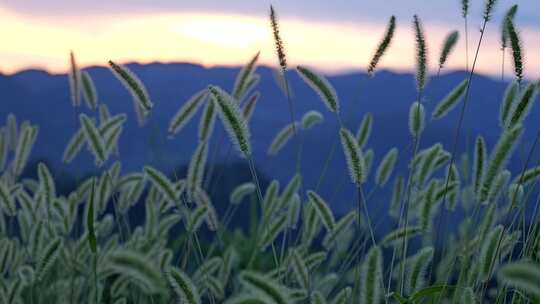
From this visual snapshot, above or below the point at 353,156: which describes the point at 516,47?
above

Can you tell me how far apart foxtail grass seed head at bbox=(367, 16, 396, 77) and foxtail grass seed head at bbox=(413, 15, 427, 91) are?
11cm

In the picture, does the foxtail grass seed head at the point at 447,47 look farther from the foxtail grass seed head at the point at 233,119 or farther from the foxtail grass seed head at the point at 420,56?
the foxtail grass seed head at the point at 233,119

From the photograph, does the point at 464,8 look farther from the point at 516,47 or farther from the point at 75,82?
the point at 75,82

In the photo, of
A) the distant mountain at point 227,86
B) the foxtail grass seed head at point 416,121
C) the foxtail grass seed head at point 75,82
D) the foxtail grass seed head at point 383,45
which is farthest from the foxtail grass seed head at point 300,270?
the distant mountain at point 227,86

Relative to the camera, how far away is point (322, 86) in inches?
102

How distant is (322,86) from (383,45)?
23 centimetres

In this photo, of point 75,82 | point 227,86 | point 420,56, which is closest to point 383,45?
point 420,56

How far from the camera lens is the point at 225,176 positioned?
8.91 m

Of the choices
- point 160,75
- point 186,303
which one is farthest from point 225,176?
point 186,303

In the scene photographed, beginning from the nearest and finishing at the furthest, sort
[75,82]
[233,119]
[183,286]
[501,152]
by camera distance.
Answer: [183,286] → [233,119] → [501,152] → [75,82]

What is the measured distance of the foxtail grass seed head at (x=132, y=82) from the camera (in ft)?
8.40

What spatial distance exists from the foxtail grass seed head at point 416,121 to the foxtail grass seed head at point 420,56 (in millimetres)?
308

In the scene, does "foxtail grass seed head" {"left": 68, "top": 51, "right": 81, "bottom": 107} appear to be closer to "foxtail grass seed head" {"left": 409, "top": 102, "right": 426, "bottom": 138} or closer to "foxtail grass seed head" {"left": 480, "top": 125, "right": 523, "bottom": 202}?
"foxtail grass seed head" {"left": 409, "top": 102, "right": 426, "bottom": 138}

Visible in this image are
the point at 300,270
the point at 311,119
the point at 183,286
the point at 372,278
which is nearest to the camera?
the point at 183,286
